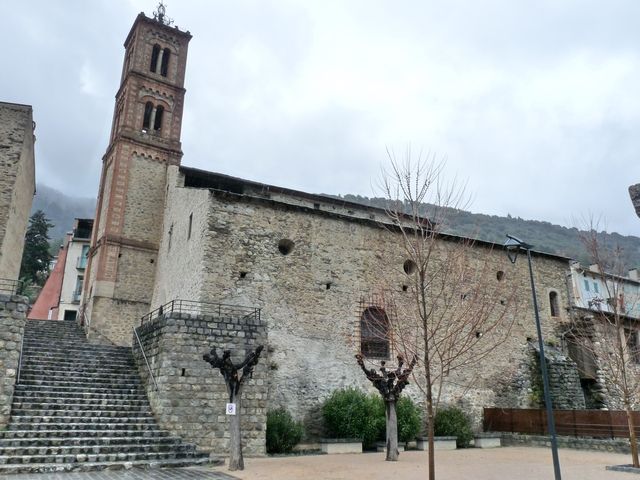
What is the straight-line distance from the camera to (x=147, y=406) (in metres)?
13.7

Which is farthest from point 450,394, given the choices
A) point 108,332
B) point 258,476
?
point 108,332

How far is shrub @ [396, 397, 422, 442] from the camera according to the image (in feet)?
56.4

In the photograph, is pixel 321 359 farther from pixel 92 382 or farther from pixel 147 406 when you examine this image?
pixel 92 382

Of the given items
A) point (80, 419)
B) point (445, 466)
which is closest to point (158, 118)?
point (80, 419)

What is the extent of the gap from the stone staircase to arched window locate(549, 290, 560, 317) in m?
19.3

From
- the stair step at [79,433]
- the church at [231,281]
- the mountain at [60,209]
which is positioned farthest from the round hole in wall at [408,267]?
the mountain at [60,209]

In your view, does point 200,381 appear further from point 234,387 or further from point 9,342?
point 9,342

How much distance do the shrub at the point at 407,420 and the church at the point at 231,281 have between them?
5.84 feet

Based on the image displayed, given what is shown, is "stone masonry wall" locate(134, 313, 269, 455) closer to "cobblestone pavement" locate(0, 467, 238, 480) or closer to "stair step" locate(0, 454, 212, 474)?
"stair step" locate(0, 454, 212, 474)

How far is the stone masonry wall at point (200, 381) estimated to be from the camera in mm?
13250

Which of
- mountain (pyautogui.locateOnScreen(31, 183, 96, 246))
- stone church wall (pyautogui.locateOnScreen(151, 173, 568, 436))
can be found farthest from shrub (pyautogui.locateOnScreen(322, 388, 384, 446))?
mountain (pyautogui.locateOnScreen(31, 183, 96, 246))

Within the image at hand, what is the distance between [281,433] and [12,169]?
1428 centimetres

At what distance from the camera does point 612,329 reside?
73.4 ft

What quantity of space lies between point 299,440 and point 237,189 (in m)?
13.3
